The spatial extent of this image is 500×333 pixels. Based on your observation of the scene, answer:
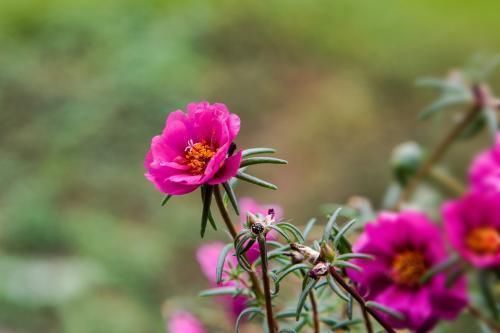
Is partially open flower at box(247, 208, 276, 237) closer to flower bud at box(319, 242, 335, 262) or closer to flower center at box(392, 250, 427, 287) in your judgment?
flower bud at box(319, 242, 335, 262)

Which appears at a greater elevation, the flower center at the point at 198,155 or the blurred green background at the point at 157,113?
the blurred green background at the point at 157,113

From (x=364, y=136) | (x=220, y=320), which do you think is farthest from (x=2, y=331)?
(x=364, y=136)

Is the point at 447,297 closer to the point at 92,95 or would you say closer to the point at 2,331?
the point at 2,331

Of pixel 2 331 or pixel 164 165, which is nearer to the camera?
pixel 164 165

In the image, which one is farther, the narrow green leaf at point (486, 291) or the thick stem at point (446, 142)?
the thick stem at point (446, 142)

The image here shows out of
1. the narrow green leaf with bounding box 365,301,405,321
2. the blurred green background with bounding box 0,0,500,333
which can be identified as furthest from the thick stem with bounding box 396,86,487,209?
the blurred green background with bounding box 0,0,500,333

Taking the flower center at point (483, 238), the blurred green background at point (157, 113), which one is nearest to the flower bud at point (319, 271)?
the flower center at point (483, 238)

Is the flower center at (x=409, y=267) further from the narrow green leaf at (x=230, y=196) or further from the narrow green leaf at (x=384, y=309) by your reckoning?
the narrow green leaf at (x=230, y=196)
